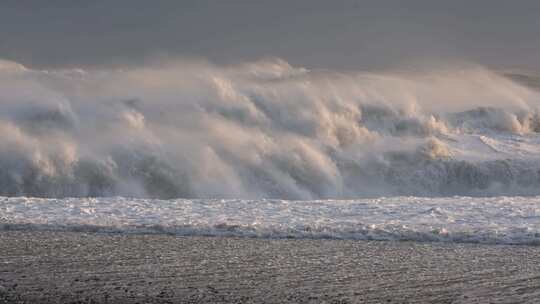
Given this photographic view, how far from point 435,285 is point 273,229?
4628mm

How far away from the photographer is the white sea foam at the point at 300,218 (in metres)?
11.0

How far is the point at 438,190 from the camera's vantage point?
25.3 metres

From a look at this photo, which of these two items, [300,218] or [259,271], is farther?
[300,218]

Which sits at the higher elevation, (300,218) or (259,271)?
(300,218)

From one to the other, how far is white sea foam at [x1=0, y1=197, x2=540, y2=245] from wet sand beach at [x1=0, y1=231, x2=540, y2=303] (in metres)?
0.81

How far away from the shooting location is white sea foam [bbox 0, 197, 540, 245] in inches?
433

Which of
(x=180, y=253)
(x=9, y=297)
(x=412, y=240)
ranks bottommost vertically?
(x=9, y=297)

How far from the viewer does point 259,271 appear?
7691 millimetres

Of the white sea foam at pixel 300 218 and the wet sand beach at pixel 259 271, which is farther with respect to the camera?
the white sea foam at pixel 300 218

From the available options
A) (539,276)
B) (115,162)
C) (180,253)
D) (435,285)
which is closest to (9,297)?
(180,253)

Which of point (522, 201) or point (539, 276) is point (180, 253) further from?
point (522, 201)

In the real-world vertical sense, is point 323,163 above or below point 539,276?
above

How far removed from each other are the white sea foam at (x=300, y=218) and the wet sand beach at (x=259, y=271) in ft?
2.67

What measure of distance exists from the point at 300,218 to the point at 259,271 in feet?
17.4
